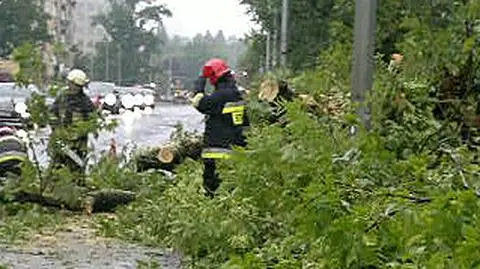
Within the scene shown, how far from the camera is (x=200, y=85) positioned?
36.5 ft

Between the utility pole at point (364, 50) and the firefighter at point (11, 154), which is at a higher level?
the utility pole at point (364, 50)

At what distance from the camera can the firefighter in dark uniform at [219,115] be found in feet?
34.9

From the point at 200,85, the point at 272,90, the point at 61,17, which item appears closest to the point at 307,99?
the point at 200,85

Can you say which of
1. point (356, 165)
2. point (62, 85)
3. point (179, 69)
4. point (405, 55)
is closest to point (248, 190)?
point (405, 55)

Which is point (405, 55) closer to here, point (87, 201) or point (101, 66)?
point (87, 201)

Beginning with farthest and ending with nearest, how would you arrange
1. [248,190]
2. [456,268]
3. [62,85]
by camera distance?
1. [62,85]
2. [248,190]
3. [456,268]

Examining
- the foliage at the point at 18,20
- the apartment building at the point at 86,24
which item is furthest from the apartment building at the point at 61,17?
the foliage at the point at 18,20

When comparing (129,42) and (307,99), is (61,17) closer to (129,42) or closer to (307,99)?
(129,42)

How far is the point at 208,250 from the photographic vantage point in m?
8.06

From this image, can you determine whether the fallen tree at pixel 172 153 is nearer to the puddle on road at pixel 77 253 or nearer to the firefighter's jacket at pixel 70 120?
the firefighter's jacket at pixel 70 120

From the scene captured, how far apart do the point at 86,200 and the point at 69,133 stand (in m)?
0.75

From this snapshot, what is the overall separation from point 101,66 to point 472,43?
95.7 meters

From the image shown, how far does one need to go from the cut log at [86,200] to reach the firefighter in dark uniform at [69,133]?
1.25 ft

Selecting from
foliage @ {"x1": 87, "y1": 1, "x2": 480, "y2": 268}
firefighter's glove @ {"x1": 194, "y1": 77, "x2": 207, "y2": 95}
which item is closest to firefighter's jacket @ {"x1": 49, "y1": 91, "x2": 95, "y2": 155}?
firefighter's glove @ {"x1": 194, "y1": 77, "x2": 207, "y2": 95}
